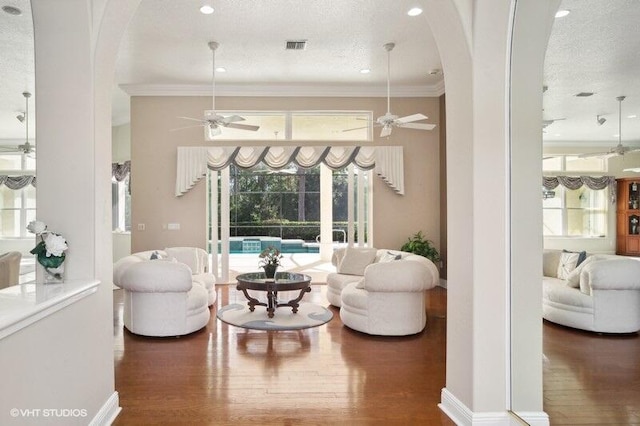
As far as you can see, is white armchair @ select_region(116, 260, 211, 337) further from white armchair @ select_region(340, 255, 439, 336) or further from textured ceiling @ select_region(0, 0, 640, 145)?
textured ceiling @ select_region(0, 0, 640, 145)

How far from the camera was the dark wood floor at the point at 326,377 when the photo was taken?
227 centimetres

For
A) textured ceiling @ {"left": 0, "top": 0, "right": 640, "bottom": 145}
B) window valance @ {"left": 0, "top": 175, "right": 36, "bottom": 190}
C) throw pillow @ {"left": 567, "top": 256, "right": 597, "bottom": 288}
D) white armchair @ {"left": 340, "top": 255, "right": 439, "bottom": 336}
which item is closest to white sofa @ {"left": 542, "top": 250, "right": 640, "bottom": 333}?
throw pillow @ {"left": 567, "top": 256, "right": 597, "bottom": 288}

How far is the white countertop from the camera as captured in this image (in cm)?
165

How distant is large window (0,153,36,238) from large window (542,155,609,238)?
12014 mm

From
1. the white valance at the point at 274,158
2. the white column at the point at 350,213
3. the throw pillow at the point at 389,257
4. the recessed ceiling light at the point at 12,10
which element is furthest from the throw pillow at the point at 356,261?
the recessed ceiling light at the point at 12,10

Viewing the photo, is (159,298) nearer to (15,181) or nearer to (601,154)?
(601,154)

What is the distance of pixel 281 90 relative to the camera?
764cm

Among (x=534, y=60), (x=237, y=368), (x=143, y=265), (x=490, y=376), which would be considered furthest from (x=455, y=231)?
(x=143, y=265)

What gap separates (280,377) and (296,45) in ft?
14.1

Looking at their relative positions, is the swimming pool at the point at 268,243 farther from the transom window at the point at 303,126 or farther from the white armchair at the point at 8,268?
the white armchair at the point at 8,268

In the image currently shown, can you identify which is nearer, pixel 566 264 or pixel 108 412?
pixel 566 264

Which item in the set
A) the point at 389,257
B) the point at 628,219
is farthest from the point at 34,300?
the point at 389,257

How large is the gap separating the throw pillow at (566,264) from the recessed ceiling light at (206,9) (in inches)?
167

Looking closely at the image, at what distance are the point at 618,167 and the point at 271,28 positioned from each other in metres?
4.26
